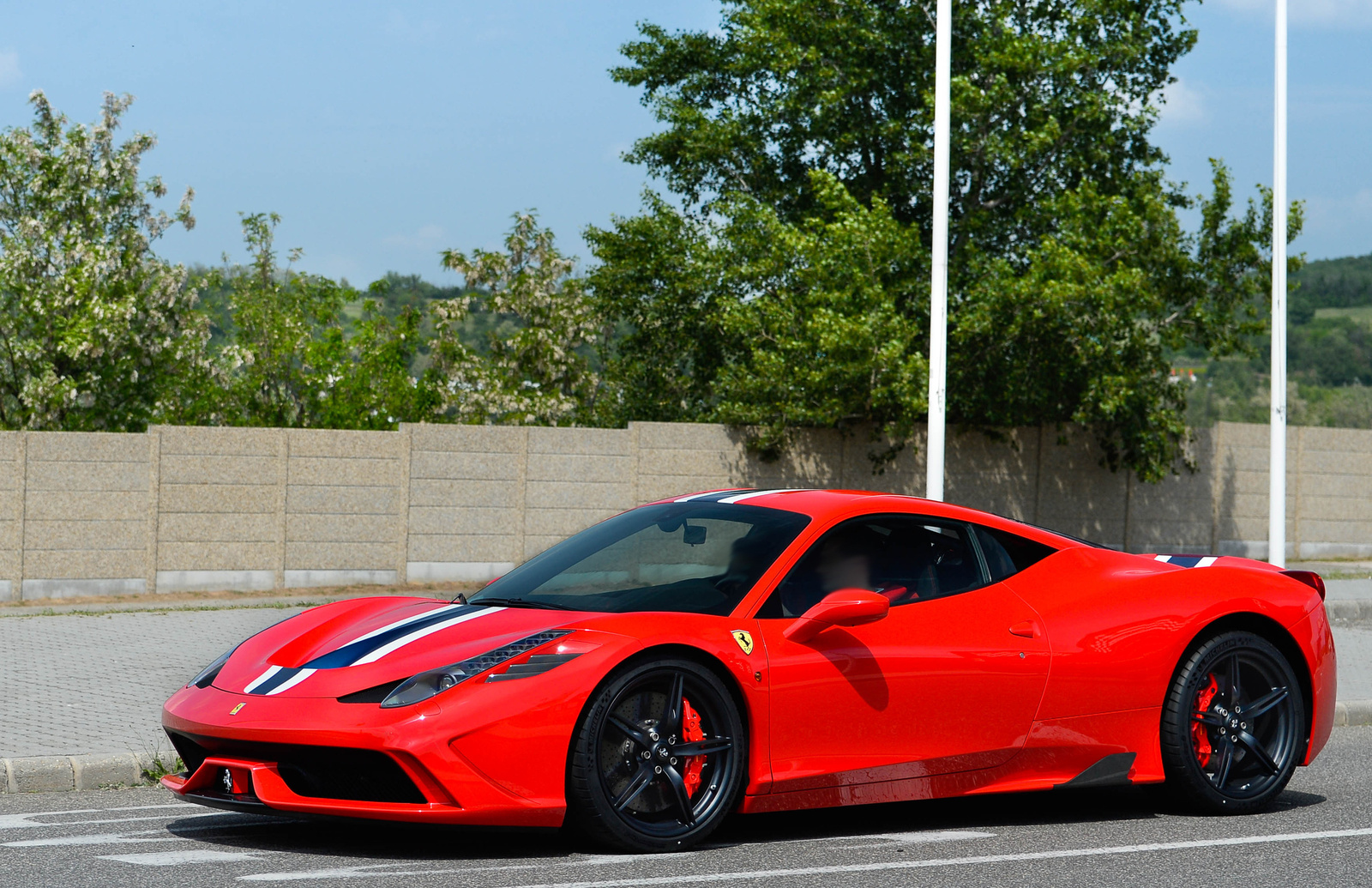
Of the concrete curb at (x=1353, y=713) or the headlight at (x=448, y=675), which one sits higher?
the headlight at (x=448, y=675)

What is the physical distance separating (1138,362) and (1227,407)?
65.8 meters

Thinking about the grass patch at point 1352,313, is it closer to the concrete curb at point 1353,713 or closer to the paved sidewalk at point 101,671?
the concrete curb at point 1353,713

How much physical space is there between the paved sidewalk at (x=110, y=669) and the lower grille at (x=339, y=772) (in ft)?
8.44

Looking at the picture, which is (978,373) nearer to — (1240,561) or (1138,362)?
(1138,362)

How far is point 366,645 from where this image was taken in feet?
17.9

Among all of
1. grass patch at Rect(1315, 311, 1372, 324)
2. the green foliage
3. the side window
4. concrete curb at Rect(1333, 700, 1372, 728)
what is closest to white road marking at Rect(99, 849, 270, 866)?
the side window

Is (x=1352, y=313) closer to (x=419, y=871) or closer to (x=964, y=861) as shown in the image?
(x=964, y=861)

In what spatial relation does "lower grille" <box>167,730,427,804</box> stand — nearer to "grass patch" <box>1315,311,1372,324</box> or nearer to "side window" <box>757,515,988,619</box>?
"side window" <box>757,515,988,619</box>

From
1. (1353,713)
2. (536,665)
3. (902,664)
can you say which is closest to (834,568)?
(902,664)

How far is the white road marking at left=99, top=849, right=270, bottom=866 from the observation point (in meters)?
5.18

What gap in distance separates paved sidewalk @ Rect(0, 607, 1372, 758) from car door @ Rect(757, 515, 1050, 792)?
3.56m

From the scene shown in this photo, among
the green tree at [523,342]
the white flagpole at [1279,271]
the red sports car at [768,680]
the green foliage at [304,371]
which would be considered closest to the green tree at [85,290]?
the green foliage at [304,371]

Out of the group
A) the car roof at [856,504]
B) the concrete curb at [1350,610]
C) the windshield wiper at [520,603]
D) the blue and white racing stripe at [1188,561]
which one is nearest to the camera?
the windshield wiper at [520,603]

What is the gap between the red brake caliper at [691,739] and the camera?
5.32m
